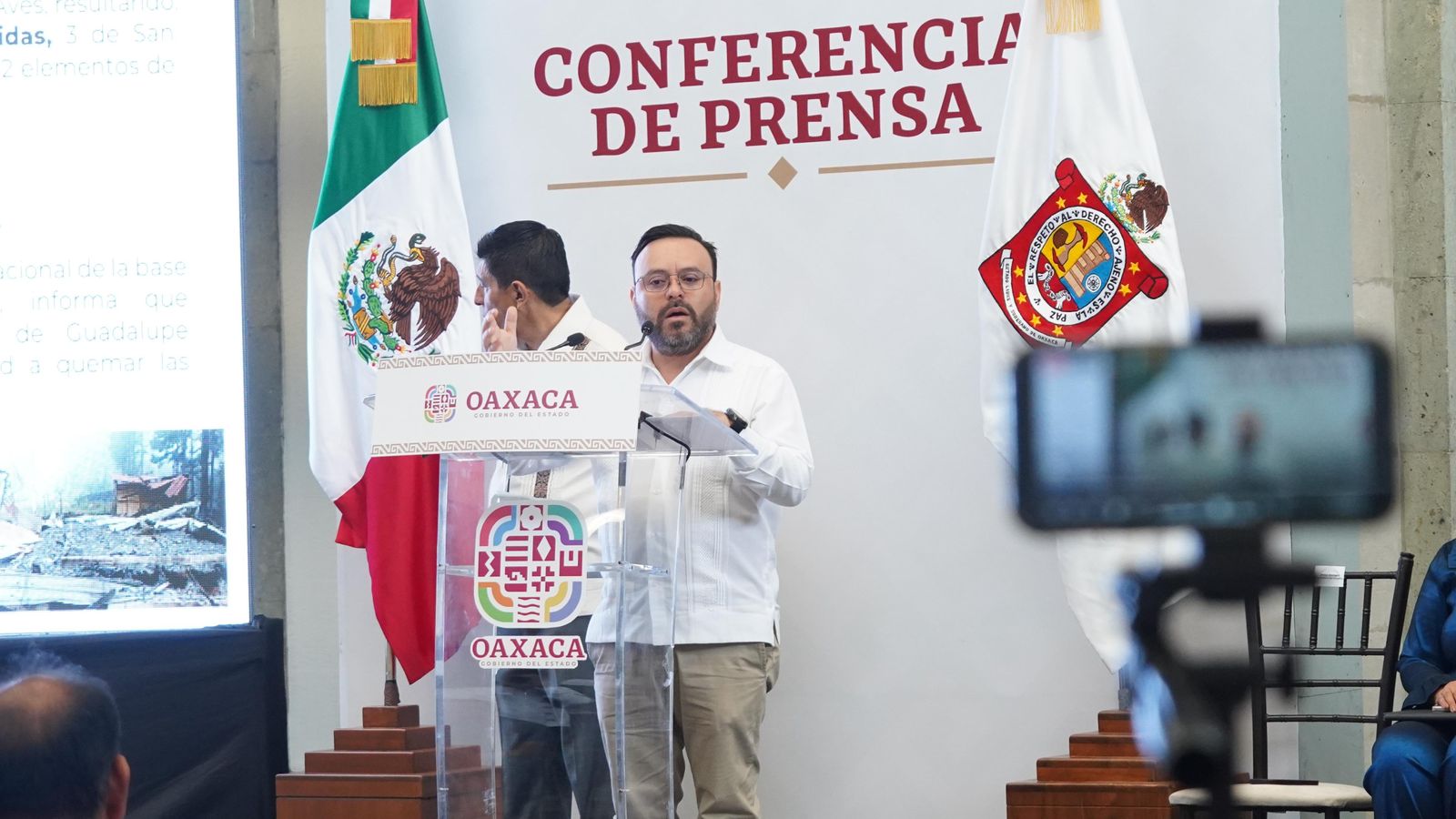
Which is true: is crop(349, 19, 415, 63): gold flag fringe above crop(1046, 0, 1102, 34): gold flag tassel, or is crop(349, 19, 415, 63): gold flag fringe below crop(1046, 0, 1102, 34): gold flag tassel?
above

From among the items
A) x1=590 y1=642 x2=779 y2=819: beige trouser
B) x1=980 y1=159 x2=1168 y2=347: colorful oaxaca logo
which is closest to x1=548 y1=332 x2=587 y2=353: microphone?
x1=590 y1=642 x2=779 y2=819: beige trouser

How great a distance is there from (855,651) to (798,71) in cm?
163

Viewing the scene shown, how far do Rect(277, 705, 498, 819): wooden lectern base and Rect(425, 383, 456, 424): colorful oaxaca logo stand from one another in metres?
1.40

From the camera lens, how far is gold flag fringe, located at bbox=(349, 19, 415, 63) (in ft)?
14.5

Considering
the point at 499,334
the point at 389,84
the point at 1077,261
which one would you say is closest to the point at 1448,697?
the point at 1077,261

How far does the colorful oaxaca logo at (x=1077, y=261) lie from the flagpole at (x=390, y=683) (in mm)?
1879

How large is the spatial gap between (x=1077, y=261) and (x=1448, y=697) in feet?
4.55

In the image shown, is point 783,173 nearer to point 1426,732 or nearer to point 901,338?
point 901,338

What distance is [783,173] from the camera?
14.9 feet

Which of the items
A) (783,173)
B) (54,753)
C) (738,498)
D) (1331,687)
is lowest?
(1331,687)

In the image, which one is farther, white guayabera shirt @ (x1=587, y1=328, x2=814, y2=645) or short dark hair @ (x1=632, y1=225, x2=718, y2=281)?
short dark hair @ (x1=632, y1=225, x2=718, y2=281)

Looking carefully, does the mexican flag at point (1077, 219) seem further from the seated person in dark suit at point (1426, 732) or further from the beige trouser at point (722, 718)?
the beige trouser at point (722, 718)

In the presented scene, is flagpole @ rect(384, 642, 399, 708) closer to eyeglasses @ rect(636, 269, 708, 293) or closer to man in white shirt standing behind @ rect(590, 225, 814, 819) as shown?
man in white shirt standing behind @ rect(590, 225, 814, 819)

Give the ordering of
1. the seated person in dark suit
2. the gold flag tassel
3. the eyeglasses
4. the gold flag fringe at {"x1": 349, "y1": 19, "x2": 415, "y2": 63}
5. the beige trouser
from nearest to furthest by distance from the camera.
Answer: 1. the seated person in dark suit
2. the beige trouser
3. the eyeglasses
4. the gold flag tassel
5. the gold flag fringe at {"x1": 349, "y1": 19, "x2": 415, "y2": 63}
